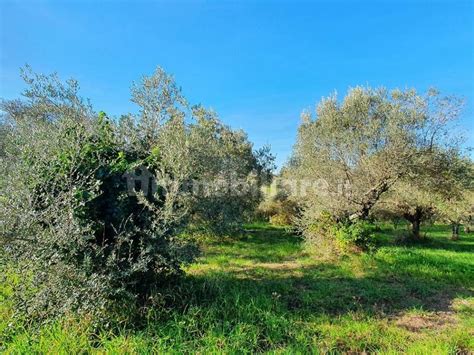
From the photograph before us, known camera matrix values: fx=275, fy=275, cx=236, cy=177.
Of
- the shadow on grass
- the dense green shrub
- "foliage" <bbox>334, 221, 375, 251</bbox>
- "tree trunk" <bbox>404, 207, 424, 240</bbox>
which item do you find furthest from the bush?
"tree trunk" <bbox>404, 207, 424, 240</bbox>

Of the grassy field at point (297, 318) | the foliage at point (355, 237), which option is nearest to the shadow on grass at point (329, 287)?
the grassy field at point (297, 318)

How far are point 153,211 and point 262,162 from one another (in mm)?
14367

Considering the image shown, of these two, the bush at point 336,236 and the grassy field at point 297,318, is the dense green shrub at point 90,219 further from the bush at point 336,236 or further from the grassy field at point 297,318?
the bush at point 336,236

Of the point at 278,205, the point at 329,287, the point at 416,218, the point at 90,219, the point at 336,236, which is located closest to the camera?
the point at 90,219

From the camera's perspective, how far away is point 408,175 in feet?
38.7

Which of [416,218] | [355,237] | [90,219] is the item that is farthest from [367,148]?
[416,218]

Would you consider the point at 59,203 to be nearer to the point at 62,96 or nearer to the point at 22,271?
the point at 22,271

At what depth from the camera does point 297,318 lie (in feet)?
16.8

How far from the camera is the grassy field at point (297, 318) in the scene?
160 inches

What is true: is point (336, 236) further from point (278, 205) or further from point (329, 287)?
point (278, 205)

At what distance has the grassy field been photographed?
4062mm

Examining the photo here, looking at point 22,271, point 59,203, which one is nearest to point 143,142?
point 59,203

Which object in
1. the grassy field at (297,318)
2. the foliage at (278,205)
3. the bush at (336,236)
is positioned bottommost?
the grassy field at (297,318)

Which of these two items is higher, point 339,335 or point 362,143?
point 362,143
